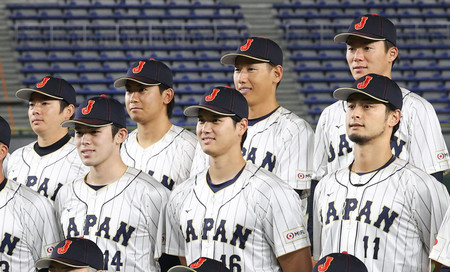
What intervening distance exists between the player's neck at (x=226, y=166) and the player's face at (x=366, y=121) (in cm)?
58

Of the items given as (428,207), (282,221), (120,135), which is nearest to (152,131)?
(120,135)

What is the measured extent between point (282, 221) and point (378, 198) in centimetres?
45

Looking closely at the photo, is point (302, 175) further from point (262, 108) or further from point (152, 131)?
point (152, 131)

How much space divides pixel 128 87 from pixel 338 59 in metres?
9.84

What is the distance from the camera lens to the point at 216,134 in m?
3.69

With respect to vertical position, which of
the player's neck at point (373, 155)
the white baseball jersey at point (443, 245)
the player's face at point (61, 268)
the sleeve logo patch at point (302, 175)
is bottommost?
the player's face at point (61, 268)

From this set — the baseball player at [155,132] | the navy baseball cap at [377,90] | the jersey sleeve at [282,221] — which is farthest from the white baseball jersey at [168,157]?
the navy baseball cap at [377,90]

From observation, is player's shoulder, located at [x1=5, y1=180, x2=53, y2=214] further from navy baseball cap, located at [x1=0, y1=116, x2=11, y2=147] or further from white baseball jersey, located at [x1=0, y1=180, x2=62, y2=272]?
navy baseball cap, located at [x1=0, y1=116, x2=11, y2=147]

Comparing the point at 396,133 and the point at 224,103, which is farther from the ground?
the point at 224,103

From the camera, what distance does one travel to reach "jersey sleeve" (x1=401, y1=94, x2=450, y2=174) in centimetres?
389

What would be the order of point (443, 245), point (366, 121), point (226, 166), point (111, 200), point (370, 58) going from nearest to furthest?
point (443, 245) → point (366, 121) → point (226, 166) → point (111, 200) → point (370, 58)

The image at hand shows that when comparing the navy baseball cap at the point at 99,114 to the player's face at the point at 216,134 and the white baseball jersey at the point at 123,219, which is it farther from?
the player's face at the point at 216,134

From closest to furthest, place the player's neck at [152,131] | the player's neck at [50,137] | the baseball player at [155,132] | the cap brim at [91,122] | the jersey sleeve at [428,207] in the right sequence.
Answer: the jersey sleeve at [428,207]
the cap brim at [91,122]
the baseball player at [155,132]
the player's neck at [152,131]
the player's neck at [50,137]

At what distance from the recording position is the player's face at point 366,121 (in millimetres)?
3473
